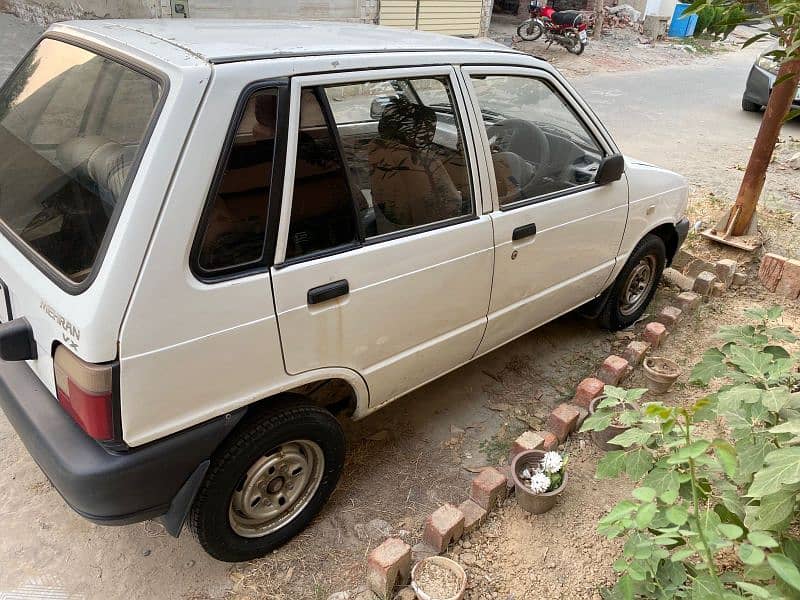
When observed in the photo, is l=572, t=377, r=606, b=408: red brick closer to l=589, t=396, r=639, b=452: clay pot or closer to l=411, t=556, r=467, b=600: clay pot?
l=589, t=396, r=639, b=452: clay pot

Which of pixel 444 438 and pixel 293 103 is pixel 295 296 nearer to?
pixel 293 103

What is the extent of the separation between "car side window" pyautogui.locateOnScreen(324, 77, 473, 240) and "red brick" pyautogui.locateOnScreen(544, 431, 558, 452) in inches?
A: 44.4

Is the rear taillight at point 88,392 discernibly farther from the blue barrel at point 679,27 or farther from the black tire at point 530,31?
the blue barrel at point 679,27

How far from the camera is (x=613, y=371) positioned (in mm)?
3234

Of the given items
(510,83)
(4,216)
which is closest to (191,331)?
(4,216)

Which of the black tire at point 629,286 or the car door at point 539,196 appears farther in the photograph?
the black tire at point 629,286

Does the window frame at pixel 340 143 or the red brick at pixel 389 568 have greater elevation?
the window frame at pixel 340 143

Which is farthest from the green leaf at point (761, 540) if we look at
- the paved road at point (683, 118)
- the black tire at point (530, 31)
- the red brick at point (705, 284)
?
the black tire at point (530, 31)

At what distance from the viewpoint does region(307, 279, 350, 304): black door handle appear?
209cm

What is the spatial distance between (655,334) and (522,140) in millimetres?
1564

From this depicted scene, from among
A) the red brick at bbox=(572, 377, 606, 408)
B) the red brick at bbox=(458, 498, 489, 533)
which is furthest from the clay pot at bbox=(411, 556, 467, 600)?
the red brick at bbox=(572, 377, 606, 408)

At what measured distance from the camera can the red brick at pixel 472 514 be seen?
2.45 metres

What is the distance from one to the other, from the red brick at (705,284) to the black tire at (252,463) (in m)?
3.15

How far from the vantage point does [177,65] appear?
1792 millimetres
